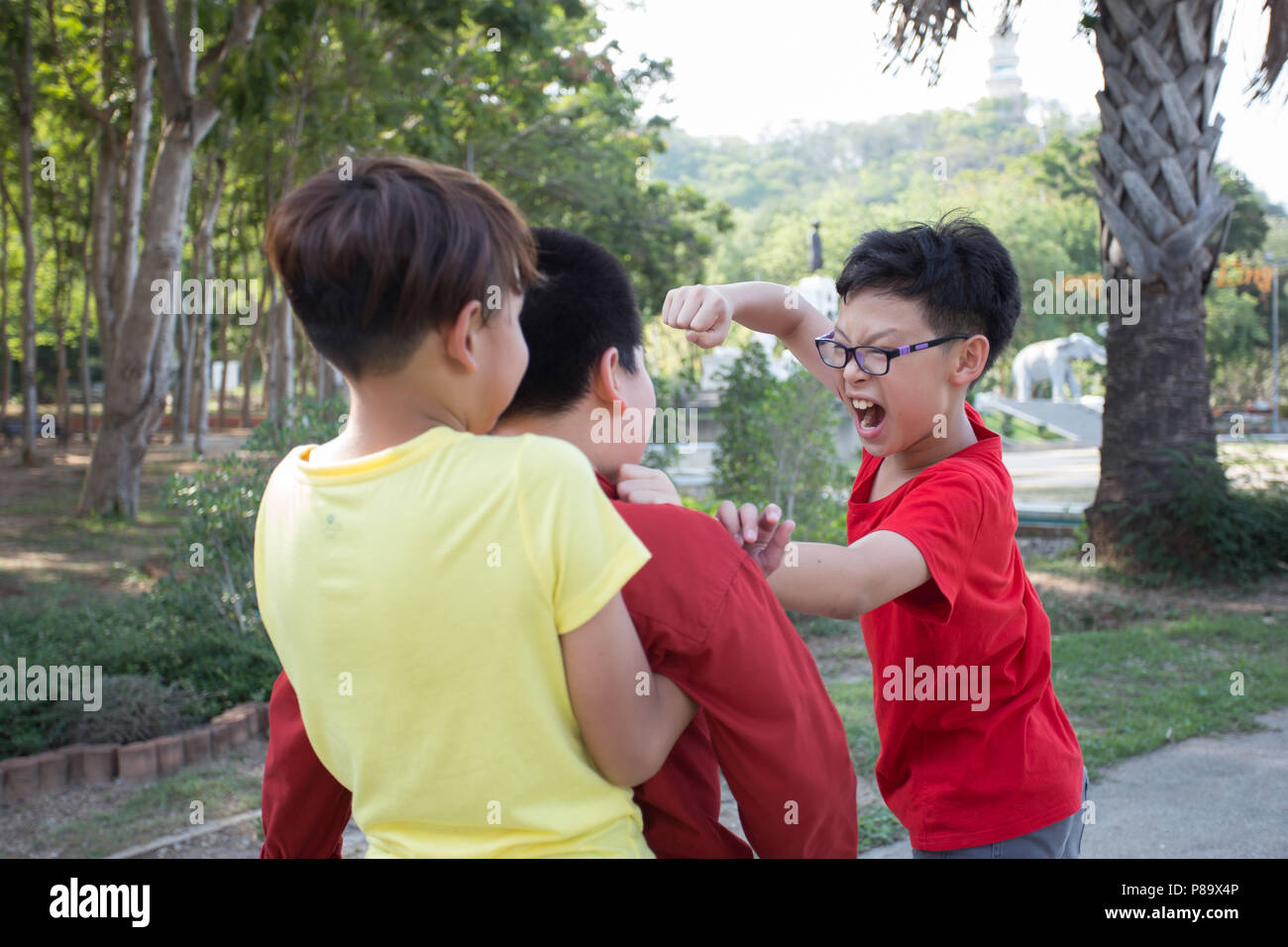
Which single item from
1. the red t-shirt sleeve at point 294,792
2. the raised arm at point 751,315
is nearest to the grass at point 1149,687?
the raised arm at point 751,315

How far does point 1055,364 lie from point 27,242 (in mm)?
32725

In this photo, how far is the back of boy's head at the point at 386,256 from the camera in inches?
50.9

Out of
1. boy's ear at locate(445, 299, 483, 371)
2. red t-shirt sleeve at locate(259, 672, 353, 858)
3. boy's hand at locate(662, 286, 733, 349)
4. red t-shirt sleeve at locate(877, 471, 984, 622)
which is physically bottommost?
red t-shirt sleeve at locate(259, 672, 353, 858)

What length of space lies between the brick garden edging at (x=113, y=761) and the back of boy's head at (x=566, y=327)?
4051mm

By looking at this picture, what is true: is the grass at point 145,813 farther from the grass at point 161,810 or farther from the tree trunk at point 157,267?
the tree trunk at point 157,267

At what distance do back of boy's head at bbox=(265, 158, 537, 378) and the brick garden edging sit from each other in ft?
13.6

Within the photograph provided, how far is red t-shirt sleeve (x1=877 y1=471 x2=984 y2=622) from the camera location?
1.84 meters

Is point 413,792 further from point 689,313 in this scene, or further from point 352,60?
point 352,60

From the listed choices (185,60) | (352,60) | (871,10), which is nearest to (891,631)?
(871,10)

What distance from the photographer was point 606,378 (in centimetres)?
158

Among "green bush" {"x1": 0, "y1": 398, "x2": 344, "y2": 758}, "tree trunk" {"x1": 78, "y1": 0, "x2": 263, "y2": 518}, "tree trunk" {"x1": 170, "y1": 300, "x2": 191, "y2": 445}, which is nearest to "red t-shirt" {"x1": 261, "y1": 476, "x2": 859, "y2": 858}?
"green bush" {"x1": 0, "y1": 398, "x2": 344, "y2": 758}

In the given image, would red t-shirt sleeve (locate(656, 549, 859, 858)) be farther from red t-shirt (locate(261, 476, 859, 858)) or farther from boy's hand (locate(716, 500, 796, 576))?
boy's hand (locate(716, 500, 796, 576))

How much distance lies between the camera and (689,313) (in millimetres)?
1950

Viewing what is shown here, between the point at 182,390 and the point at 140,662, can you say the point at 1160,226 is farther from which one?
the point at 182,390
